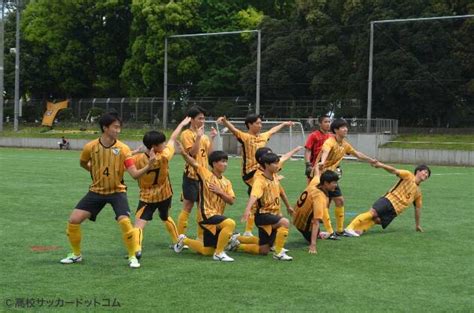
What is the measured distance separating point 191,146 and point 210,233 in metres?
1.66

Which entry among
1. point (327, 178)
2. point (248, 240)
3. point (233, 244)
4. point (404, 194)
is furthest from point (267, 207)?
point (404, 194)

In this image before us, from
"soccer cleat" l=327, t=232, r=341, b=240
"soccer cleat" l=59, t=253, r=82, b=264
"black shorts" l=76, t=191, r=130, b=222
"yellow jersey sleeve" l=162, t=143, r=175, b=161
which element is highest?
"yellow jersey sleeve" l=162, t=143, r=175, b=161

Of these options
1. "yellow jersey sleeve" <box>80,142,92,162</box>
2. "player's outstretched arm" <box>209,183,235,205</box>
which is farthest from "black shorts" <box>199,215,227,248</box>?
"yellow jersey sleeve" <box>80,142,92,162</box>

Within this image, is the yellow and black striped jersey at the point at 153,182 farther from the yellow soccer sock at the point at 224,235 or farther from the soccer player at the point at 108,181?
the yellow soccer sock at the point at 224,235

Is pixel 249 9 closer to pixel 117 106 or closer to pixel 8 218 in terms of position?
pixel 117 106

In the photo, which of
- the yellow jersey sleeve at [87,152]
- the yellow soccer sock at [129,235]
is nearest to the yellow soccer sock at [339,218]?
the yellow soccer sock at [129,235]

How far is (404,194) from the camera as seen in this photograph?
12109 millimetres

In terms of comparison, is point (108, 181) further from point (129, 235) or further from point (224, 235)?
point (224, 235)

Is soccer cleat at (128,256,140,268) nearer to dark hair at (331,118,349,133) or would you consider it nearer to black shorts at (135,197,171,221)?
black shorts at (135,197,171,221)

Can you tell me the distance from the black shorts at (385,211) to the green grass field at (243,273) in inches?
8.6

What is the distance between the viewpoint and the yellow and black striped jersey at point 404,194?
12070 millimetres

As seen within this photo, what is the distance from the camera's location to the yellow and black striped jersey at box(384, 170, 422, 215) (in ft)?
39.6

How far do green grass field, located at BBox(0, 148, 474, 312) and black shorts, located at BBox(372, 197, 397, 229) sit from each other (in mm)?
219

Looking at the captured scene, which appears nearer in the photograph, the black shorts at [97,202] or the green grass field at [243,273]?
the green grass field at [243,273]
